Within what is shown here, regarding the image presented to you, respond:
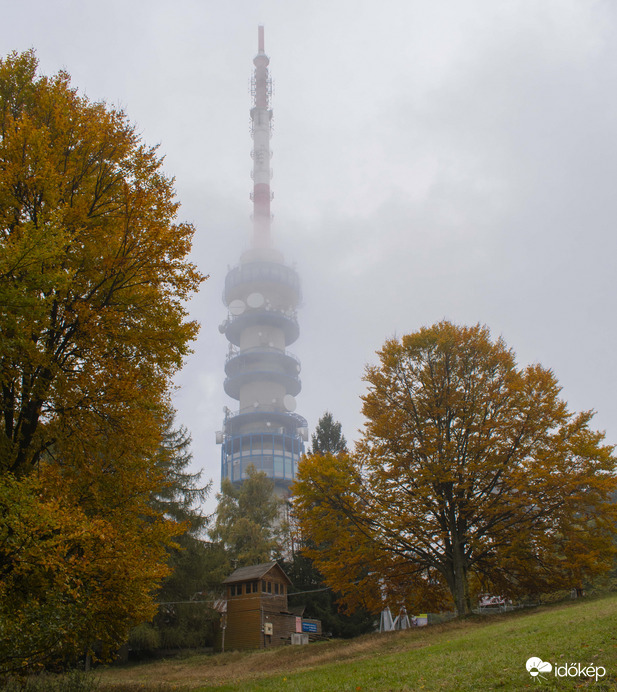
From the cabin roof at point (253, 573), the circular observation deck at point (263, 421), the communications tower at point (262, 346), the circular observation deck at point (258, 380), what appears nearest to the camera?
the cabin roof at point (253, 573)

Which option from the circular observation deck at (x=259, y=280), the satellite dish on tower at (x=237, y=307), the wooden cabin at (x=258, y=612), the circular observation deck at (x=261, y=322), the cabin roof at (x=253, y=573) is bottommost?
the wooden cabin at (x=258, y=612)

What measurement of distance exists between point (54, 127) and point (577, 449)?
58.5 ft

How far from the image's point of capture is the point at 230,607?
114 feet

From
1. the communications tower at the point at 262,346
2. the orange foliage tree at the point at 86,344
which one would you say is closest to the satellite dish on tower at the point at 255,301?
the communications tower at the point at 262,346

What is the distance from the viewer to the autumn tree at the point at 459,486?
739 inches

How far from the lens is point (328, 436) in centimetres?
4269

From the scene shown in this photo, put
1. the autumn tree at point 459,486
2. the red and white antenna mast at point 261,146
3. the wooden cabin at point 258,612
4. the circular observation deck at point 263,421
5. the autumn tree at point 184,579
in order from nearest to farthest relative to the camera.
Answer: the autumn tree at point 459,486 → the autumn tree at point 184,579 → the wooden cabin at point 258,612 → the circular observation deck at point 263,421 → the red and white antenna mast at point 261,146

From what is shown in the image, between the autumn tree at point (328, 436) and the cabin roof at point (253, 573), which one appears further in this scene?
the autumn tree at point (328, 436)

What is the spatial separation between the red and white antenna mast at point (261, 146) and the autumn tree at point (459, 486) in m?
82.3

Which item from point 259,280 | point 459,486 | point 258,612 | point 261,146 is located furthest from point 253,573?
point 261,146

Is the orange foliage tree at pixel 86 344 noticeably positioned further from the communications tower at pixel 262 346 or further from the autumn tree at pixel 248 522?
the communications tower at pixel 262 346

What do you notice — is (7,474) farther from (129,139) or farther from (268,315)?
(268,315)

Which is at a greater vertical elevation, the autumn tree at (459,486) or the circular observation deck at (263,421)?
the circular observation deck at (263,421)

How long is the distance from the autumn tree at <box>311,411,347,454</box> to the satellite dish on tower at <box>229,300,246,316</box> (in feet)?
168
